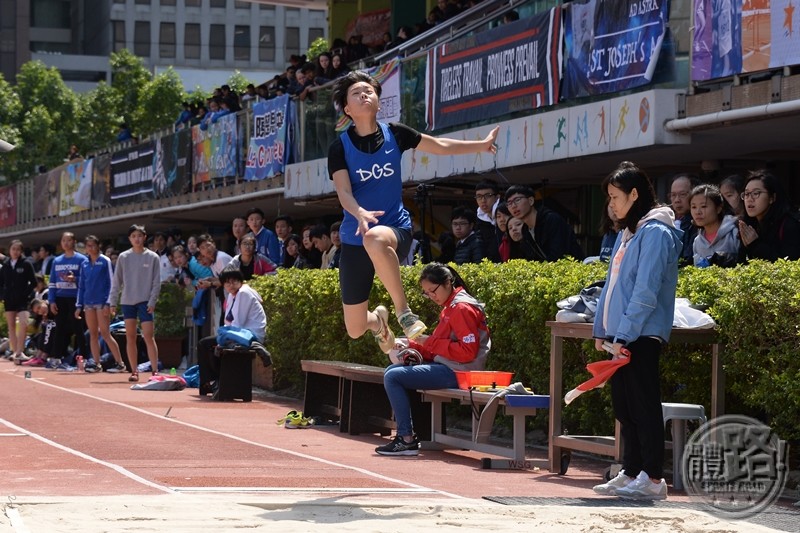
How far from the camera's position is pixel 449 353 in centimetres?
1107

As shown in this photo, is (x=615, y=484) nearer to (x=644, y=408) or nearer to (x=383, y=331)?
(x=644, y=408)

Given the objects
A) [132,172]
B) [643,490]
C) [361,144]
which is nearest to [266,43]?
[132,172]

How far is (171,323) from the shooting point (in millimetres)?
23547

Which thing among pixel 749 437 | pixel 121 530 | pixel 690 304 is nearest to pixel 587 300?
pixel 690 304

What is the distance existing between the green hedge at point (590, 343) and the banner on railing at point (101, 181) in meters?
23.1

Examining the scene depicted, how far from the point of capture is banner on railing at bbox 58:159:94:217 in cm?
4112

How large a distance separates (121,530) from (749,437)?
4.20 metres

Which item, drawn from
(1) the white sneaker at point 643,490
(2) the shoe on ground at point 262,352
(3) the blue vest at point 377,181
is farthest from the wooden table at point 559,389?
(2) the shoe on ground at point 262,352

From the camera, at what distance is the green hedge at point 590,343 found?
8.70 meters

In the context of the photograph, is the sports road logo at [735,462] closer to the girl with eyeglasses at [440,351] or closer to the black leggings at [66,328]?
the girl with eyeglasses at [440,351]

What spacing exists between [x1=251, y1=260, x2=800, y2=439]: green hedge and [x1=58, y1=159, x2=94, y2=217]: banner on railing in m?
25.7

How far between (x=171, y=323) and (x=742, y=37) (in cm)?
1255

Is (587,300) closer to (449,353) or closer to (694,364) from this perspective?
(694,364)

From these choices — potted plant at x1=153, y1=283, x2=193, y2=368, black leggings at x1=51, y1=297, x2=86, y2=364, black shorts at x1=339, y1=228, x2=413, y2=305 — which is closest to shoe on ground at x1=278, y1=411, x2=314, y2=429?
black shorts at x1=339, y1=228, x2=413, y2=305
